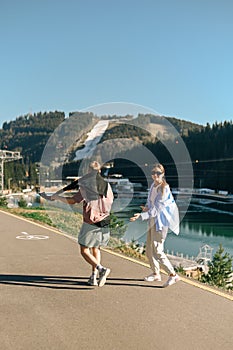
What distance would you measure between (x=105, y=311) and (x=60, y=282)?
1307mm

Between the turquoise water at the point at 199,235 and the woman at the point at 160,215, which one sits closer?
the woman at the point at 160,215

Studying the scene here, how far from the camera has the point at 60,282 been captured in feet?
17.3

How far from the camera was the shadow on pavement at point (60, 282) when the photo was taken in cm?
509

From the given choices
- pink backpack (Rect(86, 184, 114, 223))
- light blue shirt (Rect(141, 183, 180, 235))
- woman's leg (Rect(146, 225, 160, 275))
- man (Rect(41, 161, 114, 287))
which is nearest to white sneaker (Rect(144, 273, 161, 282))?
woman's leg (Rect(146, 225, 160, 275))

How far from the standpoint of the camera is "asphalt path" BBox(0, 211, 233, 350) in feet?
11.1

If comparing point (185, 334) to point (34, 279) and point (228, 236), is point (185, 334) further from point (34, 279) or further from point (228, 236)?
point (228, 236)

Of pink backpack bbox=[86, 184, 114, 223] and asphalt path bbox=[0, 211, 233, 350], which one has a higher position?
pink backpack bbox=[86, 184, 114, 223]

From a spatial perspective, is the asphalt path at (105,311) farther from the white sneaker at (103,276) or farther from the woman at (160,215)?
the woman at (160,215)

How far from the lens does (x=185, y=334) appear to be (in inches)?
139

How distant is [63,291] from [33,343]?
1.52 metres

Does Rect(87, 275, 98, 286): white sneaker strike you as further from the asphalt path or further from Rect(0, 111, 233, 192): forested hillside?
Rect(0, 111, 233, 192): forested hillside

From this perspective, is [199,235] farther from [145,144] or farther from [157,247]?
[157,247]

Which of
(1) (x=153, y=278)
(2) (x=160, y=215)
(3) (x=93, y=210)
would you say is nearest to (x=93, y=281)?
(1) (x=153, y=278)

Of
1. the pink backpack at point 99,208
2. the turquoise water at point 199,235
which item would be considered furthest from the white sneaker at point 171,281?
the turquoise water at point 199,235
